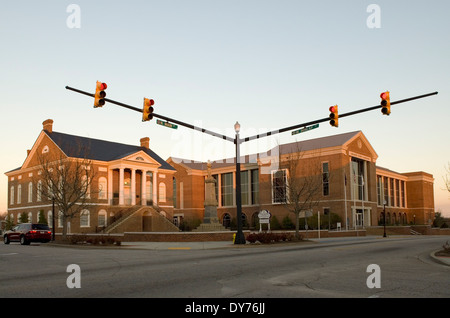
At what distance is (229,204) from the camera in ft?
249

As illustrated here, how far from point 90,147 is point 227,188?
28811 mm

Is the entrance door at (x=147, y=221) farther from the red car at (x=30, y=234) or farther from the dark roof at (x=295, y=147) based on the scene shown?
the red car at (x=30, y=234)

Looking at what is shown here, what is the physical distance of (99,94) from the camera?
16.3 meters

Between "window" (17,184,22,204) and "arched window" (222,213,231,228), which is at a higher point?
"window" (17,184,22,204)

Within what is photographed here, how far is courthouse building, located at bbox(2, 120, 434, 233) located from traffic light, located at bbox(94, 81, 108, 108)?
23338 mm

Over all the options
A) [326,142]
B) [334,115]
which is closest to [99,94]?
[334,115]

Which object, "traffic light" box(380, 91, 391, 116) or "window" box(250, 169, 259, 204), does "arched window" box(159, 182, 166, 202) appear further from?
"traffic light" box(380, 91, 391, 116)

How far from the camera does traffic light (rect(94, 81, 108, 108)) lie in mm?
16312

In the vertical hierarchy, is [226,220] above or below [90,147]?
below

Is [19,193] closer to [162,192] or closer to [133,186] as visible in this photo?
[133,186]

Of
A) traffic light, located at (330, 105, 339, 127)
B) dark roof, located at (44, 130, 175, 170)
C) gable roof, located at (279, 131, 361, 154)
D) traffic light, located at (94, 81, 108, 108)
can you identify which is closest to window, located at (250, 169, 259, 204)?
gable roof, located at (279, 131, 361, 154)

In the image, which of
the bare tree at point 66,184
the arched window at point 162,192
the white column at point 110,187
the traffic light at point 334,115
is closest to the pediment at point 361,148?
the arched window at point 162,192

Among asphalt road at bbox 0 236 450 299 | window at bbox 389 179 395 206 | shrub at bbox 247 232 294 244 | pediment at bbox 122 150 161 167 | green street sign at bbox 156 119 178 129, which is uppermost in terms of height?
pediment at bbox 122 150 161 167
